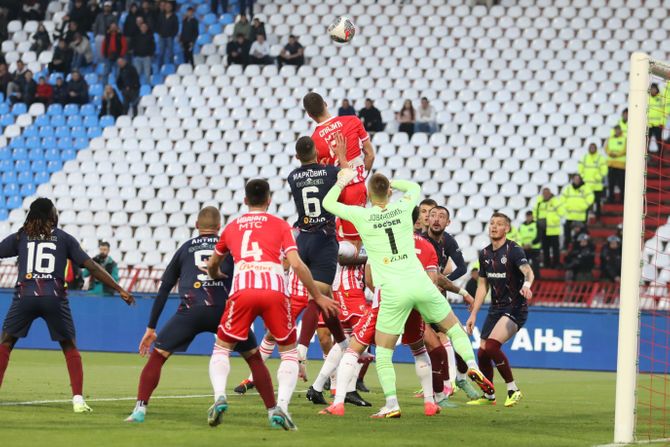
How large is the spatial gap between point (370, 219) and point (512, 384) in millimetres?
3644

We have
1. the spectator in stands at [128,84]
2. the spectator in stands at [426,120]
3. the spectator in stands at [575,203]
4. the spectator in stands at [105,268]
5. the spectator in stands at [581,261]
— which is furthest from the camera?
the spectator in stands at [128,84]

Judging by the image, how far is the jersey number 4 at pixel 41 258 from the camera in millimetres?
11664

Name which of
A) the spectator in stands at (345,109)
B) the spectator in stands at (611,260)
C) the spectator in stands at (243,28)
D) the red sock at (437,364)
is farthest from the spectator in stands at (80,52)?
the red sock at (437,364)

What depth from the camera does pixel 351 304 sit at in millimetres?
13391

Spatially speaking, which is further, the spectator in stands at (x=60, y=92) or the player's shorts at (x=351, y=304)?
the spectator in stands at (x=60, y=92)

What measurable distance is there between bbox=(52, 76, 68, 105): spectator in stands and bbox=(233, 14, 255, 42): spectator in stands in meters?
4.81

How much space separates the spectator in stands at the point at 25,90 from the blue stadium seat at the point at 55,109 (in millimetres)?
617

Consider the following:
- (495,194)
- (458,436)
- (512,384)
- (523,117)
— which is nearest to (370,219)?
(458,436)

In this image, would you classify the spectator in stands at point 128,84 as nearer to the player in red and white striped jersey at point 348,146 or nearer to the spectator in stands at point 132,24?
the spectator in stands at point 132,24

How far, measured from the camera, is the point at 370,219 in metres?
11.1

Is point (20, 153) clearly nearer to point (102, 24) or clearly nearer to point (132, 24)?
point (102, 24)

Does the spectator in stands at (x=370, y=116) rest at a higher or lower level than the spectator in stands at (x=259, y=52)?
lower

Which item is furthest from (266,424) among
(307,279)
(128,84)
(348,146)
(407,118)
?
(128,84)

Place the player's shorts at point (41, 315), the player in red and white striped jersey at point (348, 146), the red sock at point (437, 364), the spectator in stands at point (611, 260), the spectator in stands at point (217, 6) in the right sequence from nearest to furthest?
the player's shorts at point (41, 315)
the player in red and white striped jersey at point (348, 146)
the red sock at point (437, 364)
the spectator in stands at point (611, 260)
the spectator in stands at point (217, 6)
